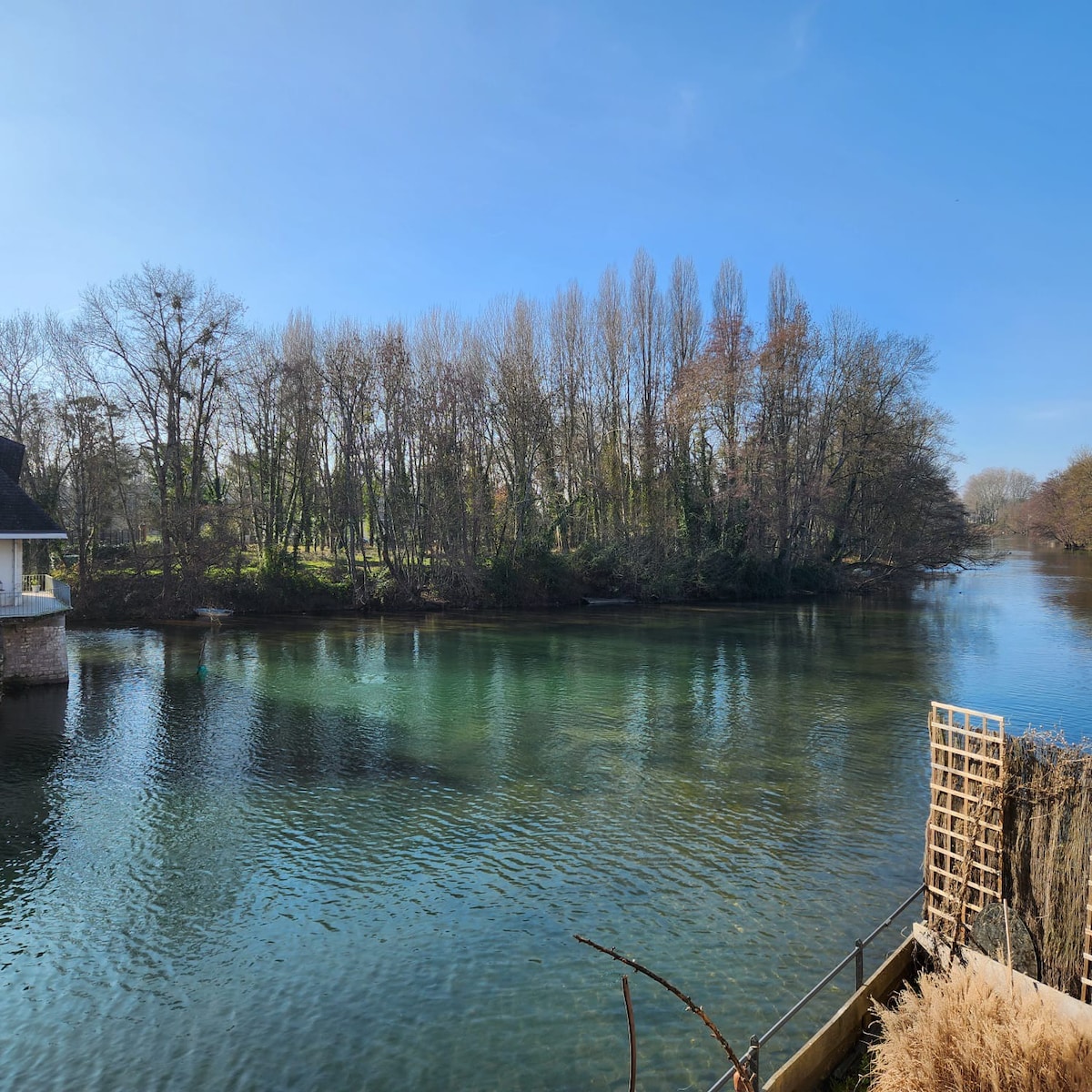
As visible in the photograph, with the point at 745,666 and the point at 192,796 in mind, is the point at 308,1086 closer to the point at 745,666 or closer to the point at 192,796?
the point at 192,796

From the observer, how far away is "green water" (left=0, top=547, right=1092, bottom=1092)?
809cm

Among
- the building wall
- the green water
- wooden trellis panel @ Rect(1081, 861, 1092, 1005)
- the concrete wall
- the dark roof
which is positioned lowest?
the green water

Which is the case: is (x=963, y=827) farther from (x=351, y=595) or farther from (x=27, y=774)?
(x=351, y=595)

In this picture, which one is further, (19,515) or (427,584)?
(427,584)

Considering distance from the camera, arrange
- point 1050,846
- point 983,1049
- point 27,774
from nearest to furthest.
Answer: point 983,1049
point 1050,846
point 27,774

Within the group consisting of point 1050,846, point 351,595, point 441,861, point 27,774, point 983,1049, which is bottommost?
point 441,861

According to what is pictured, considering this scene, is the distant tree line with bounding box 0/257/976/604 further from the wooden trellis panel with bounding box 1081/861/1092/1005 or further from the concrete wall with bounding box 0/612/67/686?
the wooden trellis panel with bounding box 1081/861/1092/1005

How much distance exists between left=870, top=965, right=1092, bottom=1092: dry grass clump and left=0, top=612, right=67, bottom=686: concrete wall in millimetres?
25306

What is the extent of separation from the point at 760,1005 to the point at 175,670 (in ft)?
80.0

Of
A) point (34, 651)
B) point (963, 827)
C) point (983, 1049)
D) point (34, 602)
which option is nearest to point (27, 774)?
point (34, 651)

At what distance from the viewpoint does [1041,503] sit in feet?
337

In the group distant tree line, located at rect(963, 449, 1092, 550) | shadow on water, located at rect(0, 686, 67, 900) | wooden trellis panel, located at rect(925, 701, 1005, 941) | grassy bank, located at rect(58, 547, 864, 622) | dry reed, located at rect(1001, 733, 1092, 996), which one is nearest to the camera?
dry reed, located at rect(1001, 733, 1092, 996)

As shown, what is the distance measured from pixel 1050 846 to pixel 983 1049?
3156 millimetres

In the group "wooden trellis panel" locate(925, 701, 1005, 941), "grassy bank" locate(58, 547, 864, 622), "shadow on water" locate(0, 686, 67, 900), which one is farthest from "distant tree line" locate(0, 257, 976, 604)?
"wooden trellis panel" locate(925, 701, 1005, 941)
